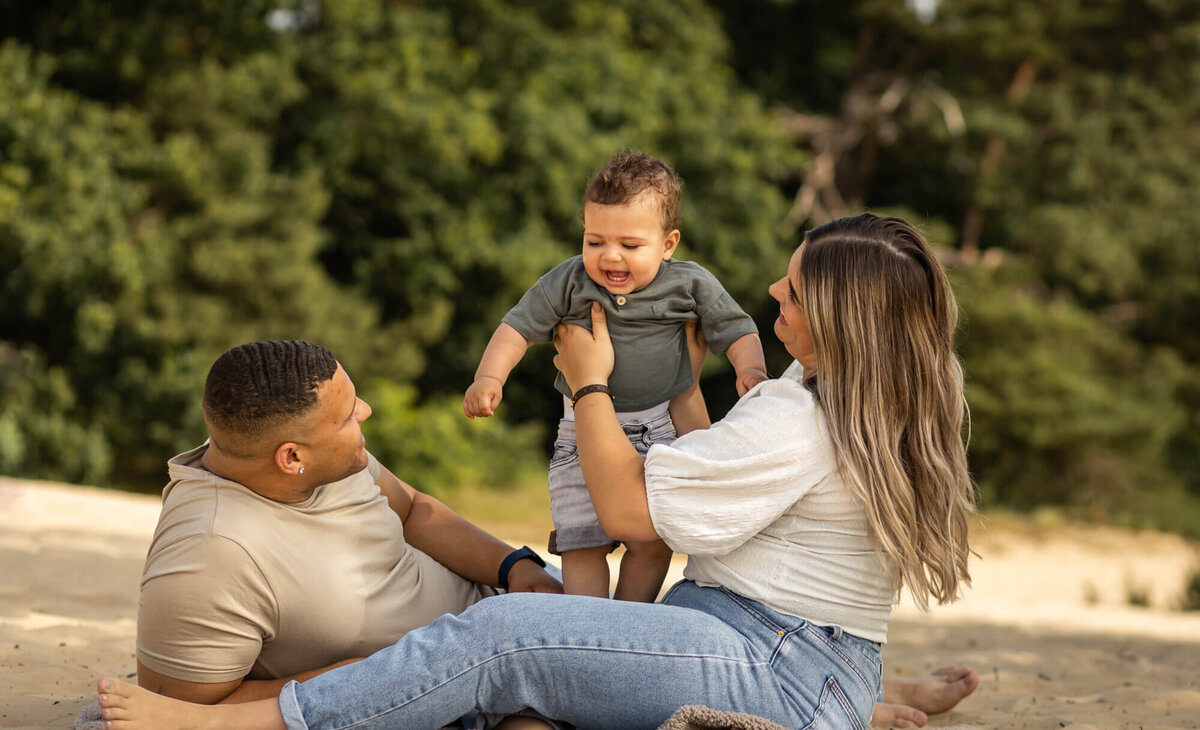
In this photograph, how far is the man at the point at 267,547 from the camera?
8.32 feet

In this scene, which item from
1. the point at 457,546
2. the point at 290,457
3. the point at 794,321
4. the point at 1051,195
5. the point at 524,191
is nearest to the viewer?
the point at 290,457

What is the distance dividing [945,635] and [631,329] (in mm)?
3842

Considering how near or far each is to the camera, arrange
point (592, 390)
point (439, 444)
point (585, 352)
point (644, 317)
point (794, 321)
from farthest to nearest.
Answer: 1. point (439, 444)
2. point (644, 317)
3. point (585, 352)
4. point (592, 390)
5. point (794, 321)

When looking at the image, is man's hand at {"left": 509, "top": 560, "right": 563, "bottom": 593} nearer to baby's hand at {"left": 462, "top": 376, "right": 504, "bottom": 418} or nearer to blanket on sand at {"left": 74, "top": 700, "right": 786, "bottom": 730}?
baby's hand at {"left": 462, "top": 376, "right": 504, "bottom": 418}

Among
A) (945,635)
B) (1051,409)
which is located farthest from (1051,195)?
(945,635)

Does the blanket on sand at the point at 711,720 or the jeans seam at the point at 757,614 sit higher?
the jeans seam at the point at 757,614

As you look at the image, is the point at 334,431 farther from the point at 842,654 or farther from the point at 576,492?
the point at 842,654

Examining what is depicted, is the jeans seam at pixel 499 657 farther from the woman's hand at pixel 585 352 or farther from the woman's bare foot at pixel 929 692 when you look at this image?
the woman's bare foot at pixel 929 692

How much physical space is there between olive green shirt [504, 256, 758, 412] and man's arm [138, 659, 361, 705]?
1027 millimetres

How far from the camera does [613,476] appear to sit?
2697mm

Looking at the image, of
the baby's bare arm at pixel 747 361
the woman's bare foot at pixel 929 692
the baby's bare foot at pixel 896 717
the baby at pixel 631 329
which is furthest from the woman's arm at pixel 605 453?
the woman's bare foot at pixel 929 692

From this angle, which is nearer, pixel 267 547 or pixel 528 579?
pixel 267 547

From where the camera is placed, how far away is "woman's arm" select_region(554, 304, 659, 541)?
105 inches

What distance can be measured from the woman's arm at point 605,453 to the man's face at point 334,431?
0.53m
